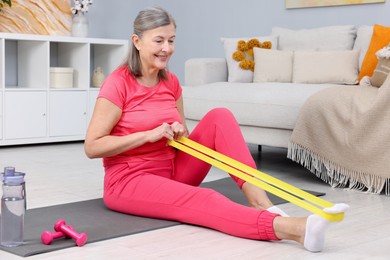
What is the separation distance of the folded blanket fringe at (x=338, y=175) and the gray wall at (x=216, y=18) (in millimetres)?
1367

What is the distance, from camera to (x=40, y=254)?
77.5 inches

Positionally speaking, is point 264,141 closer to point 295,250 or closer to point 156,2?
point 295,250

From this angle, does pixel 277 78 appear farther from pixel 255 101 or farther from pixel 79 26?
pixel 79 26

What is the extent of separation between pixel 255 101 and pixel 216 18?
180 cm

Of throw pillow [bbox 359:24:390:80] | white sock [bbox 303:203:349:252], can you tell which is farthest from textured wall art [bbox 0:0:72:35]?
white sock [bbox 303:203:349:252]

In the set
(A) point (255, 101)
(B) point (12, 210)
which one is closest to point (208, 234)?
(B) point (12, 210)

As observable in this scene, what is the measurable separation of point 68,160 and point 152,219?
1.74 m

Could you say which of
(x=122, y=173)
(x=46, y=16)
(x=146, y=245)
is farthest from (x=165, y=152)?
(x=46, y=16)

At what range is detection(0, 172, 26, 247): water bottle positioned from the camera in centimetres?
192

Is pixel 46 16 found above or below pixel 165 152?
above

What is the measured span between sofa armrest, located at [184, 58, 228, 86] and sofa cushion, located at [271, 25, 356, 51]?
420 millimetres

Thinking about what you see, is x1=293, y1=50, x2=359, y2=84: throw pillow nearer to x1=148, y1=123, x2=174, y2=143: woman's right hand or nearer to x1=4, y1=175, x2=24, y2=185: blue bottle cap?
x1=148, y1=123, x2=174, y2=143: woman's right hand

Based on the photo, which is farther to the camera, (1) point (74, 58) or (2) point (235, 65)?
(1) point (74, 58)

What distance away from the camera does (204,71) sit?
4.29m
